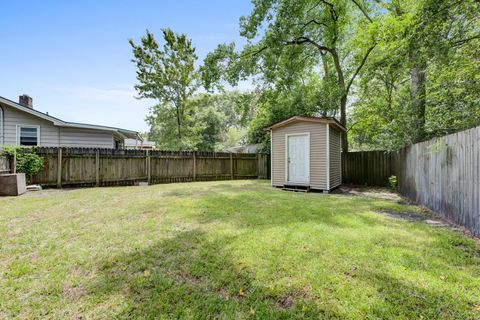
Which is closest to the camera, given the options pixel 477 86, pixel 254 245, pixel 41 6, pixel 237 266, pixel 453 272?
pixel 453 272

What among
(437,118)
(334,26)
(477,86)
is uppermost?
(334,26)

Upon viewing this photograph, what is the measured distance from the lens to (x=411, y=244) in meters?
3.01

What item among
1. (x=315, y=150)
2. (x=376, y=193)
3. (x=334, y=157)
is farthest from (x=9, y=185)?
(x=376, y=193)

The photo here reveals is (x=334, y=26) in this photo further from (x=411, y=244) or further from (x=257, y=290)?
(x=257, y=290)

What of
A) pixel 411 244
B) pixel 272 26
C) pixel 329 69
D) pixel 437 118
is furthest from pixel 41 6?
pixel 329 69

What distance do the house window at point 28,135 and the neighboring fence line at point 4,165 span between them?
3519 millimetres

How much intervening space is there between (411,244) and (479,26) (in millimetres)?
6717

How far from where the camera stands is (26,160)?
7.29 meters

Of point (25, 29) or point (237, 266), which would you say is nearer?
point (237, 266)

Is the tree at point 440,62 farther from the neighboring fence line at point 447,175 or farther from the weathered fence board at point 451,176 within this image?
the weathered fence board at point 451,176

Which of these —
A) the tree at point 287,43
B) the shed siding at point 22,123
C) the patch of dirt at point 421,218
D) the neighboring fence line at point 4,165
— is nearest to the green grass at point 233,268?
the patch of dirt at point 421,218

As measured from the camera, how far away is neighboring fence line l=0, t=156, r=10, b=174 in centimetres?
661

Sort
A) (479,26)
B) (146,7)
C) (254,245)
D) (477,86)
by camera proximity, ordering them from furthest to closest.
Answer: (146,7), (479,26), (477,86), (254,245)

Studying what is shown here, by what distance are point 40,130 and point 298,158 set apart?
1151 centimetres
